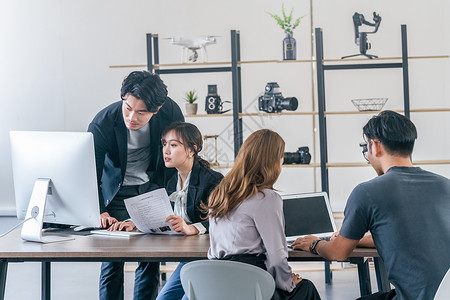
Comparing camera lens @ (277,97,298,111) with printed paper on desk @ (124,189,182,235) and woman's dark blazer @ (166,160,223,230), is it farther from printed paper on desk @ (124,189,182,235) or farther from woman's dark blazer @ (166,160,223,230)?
printed paper on desk @ (124,189,182,235)

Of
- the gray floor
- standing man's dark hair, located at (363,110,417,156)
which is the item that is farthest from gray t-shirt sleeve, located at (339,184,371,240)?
the gray floor

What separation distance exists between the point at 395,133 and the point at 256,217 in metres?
0.58

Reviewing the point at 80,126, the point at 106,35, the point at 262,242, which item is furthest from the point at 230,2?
the point at 262,242

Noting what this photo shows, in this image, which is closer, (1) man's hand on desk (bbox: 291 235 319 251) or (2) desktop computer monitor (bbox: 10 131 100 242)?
(1) man's hand on desk (bbox: 291 235 319 251)

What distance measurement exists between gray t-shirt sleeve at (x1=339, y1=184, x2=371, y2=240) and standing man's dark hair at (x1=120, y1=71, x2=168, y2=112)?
1.24 meters

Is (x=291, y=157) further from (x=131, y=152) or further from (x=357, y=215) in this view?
(x=357, y=215)

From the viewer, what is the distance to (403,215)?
2.19 meters

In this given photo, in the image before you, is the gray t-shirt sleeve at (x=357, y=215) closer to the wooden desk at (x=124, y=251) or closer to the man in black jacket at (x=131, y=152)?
the wooden desk at (x=124, y=251)

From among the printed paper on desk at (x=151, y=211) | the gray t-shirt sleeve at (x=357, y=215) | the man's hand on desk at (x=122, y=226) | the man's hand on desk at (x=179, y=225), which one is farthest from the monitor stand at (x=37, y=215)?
the gray t-shirt sleeve at (x=357, y=215)

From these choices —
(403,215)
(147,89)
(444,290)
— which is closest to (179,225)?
(147,89)

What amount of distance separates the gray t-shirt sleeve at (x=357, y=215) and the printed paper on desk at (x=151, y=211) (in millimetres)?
840

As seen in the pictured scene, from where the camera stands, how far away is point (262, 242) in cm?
240

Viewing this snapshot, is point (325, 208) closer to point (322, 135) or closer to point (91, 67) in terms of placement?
point (322, 135)

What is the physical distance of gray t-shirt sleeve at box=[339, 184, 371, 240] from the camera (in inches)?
87.6
